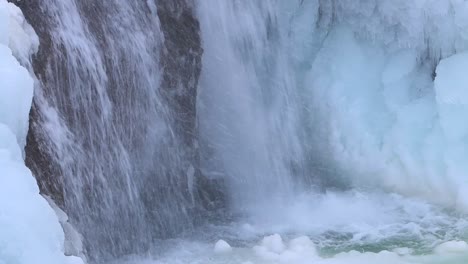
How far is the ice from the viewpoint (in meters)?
6.71

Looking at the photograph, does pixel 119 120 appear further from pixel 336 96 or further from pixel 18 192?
pixel 18 192

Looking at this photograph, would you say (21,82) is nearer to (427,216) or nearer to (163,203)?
(163,203)

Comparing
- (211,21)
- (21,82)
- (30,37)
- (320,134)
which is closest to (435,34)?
(320,134)

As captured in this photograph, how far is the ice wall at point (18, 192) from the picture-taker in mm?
3799

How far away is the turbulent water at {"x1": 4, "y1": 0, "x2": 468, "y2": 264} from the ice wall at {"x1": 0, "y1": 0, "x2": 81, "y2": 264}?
939 mm

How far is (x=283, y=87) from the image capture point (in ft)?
28.0

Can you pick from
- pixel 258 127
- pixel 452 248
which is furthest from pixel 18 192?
pixel 258 127

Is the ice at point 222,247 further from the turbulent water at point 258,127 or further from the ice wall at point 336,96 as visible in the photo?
the ice wall at point 336,96

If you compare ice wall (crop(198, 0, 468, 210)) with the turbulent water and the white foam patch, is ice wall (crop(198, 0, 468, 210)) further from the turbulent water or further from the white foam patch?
the white foam patch

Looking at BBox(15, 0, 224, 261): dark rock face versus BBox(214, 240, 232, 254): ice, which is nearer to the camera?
BBox(15, 0, 224, 261): dark rock face

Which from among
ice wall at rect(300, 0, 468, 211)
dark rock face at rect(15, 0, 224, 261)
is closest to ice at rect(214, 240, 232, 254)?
dark rock face at rect(15, 0, 224, 261)

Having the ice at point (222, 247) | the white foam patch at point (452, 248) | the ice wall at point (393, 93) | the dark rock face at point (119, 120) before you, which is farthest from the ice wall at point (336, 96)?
the ice at point (222, 247)

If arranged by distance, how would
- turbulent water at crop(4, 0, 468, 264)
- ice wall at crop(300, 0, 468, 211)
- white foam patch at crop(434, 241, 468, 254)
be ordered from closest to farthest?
1. turbulent water at crop(4, 0, 468, 264)
2. white foam patch at crop(434, 241, 468, 254)
3. ice wall at crop(300, 0, 468, 211)

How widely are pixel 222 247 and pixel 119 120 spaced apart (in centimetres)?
133
